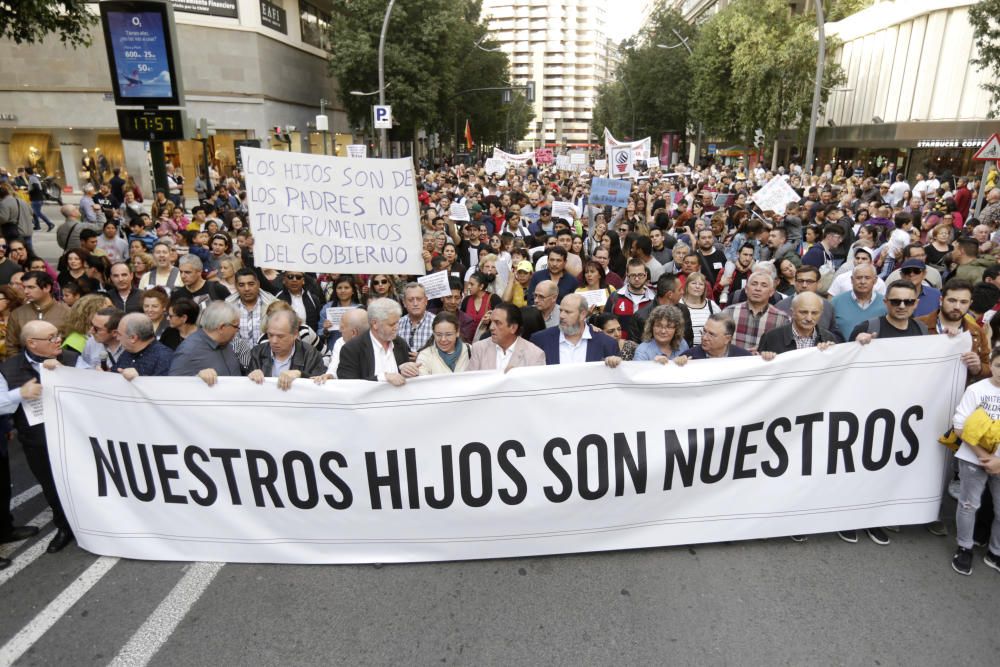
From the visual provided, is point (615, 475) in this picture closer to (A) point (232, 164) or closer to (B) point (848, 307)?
(B) point (848, 307)

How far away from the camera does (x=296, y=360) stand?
14.7 feet

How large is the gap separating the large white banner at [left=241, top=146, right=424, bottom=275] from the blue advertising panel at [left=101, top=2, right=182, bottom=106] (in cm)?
974

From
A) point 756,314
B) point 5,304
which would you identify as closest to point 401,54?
point 5,304

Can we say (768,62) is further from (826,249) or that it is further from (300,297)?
(300,297)

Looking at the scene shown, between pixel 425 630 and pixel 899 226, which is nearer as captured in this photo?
pixel 425 630

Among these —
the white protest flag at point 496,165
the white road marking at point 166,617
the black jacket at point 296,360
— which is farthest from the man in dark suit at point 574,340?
the white protest flag at point 496,165

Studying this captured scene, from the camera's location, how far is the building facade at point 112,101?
28453mm

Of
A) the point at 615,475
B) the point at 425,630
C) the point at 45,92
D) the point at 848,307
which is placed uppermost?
the point at 45,92

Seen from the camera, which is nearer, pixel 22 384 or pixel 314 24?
pixel 22 384

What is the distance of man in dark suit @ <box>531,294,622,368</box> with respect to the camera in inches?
182

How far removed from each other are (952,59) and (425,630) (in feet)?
109

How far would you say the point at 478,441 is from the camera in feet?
12.4

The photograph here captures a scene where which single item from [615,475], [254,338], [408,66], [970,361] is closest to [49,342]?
[254,338]

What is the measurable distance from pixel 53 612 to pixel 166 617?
653 millimetres
